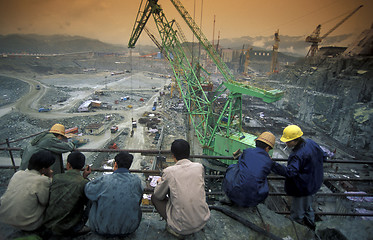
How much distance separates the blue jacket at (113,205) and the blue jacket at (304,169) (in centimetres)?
160

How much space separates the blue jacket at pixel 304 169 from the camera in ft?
6.83

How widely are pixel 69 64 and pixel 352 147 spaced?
6927cm

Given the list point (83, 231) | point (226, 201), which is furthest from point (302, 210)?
point (83, 231)

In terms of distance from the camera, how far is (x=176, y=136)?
61.8ft

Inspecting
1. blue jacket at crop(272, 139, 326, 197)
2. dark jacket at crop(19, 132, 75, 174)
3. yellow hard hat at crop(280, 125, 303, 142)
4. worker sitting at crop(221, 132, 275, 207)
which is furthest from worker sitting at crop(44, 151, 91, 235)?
yellow hard hat at crop(280, 125, 303, 142)

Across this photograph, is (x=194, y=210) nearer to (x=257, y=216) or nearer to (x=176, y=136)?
(x=257, y=216)

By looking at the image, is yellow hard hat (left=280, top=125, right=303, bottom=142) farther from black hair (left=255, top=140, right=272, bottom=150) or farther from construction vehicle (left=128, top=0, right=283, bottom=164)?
construction vehicle (left=128, top=0, right=283, bottom=164)

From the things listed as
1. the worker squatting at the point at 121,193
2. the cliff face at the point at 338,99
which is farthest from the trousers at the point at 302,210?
the cliff face at the point at 338,99

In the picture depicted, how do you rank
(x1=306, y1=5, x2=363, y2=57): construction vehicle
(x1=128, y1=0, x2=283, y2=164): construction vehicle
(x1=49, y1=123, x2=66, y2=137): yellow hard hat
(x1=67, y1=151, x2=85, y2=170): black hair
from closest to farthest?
(x1=67, y1=151, x2=85, y2=170): black hair < (x1=49, y1=123, x2=66, y2=137): yellow hard hat < (x1=128, y1=0, x2=283, y2=164): construction vehicle < (x1=306, y1=5, x2=363, y2=57): construction vehicle

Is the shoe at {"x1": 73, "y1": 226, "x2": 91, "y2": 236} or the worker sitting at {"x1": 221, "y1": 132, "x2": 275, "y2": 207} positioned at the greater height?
the worker sitting at {"x1": 221, "y1": 132, "x2": 275, "y2": 207}

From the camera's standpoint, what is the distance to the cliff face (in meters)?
17.7

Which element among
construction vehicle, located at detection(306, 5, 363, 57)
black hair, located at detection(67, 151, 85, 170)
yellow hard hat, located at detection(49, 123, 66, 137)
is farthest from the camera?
construction vehicle, located at detection(306, 5, 363, 57)

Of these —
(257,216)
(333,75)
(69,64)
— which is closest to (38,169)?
(257,216)

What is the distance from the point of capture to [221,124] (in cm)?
1083
